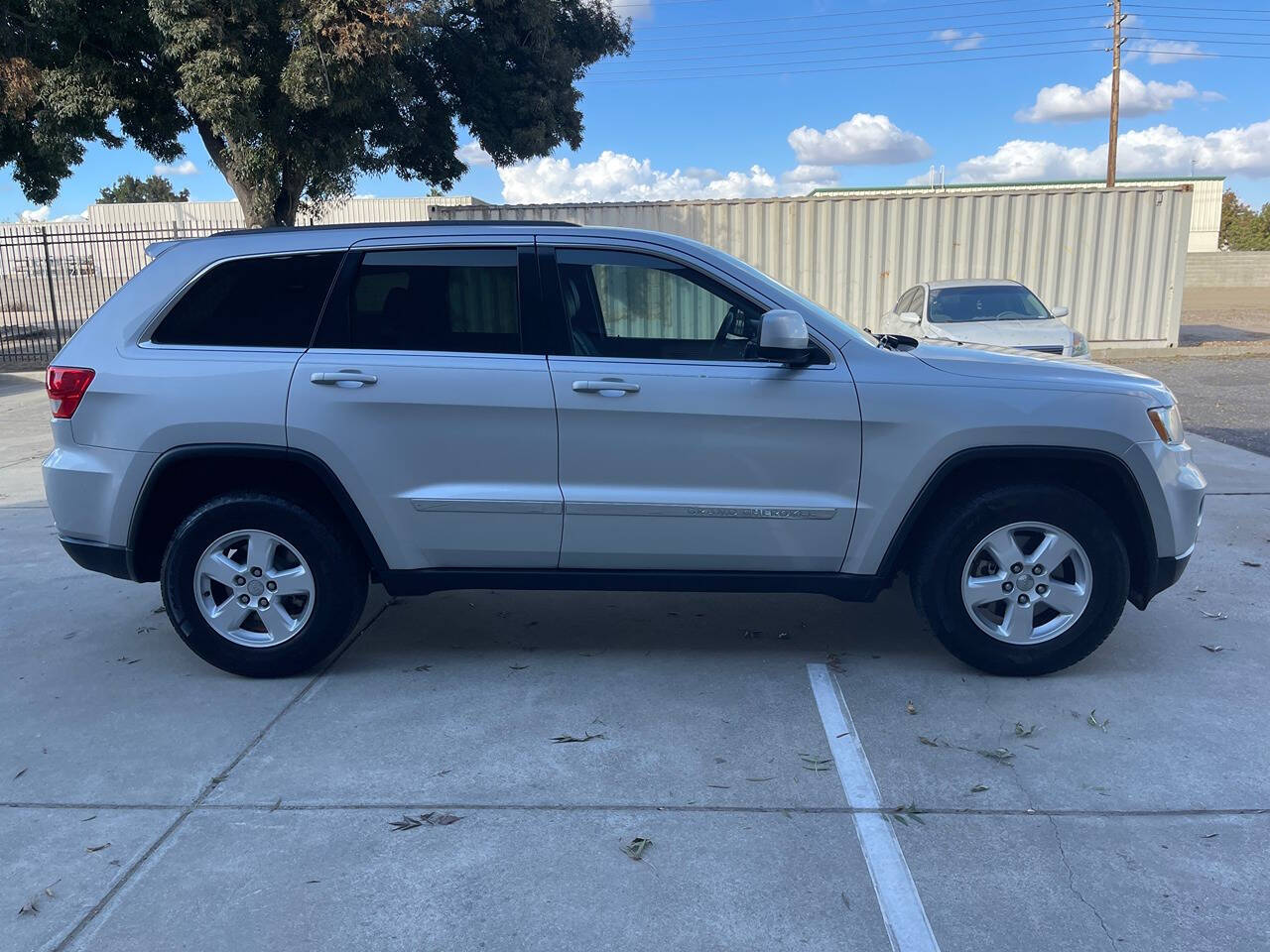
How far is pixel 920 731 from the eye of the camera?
383 cm

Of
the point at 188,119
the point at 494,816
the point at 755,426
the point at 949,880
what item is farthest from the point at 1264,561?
the point at 188,119

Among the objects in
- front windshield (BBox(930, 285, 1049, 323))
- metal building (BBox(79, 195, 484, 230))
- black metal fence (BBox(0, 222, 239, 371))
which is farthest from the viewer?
metal building (BBox(79, 195, 484, 230))

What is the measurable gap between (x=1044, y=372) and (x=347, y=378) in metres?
2.87

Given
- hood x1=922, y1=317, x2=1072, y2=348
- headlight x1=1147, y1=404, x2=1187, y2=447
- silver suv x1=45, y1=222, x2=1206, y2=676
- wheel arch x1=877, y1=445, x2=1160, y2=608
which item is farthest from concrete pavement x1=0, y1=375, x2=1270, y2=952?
hood x1=922, y1=317, x2=1072, y2=348

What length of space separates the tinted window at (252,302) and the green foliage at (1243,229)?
233ft

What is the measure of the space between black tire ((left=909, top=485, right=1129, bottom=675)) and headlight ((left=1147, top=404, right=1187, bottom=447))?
394 mm

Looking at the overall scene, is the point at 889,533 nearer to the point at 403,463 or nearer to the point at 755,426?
the point at 755,426

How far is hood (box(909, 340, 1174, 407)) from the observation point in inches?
161

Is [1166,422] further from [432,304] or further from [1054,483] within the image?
[432,304]

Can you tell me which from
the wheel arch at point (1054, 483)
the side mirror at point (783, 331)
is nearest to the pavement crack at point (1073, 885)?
the wheel arch at point (1054, 483)

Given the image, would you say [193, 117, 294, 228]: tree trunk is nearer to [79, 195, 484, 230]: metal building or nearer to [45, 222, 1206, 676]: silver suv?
[45, 222, 1206, 676]: silver suv

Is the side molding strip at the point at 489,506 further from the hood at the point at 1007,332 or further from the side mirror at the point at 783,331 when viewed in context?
the hood at the point at 1007,332

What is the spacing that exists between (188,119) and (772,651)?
15974 mm

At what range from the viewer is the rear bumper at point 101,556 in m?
4.30
